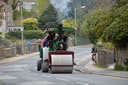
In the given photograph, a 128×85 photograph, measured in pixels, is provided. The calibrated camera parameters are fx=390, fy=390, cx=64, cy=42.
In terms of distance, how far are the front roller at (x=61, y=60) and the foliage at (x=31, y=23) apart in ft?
173

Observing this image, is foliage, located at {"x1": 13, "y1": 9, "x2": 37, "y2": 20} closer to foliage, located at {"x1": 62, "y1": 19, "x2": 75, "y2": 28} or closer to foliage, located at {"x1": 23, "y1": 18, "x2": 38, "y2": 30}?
foliage, located at {"x1": 23, "y1": 18, "x2": 38, "y2": 30}

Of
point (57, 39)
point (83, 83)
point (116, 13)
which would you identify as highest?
point (116, 13)

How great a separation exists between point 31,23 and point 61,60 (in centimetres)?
5415

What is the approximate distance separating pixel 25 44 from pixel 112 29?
113ft

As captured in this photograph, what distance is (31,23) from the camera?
75.2 metres

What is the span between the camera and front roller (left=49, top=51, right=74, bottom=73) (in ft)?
70.7

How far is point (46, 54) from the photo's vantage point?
23016mm

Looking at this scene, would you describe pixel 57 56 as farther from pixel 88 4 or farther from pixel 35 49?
pixel 35 49

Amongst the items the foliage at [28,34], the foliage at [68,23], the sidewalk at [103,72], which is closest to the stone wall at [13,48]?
the foliage at [68,23]

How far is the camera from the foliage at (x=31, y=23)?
7432 cm

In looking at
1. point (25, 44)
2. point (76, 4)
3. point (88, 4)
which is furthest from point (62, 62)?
point (25, 44)

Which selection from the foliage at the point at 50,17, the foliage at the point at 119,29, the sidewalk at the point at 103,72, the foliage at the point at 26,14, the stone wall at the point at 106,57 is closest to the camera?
the sidewalk at the point at 103,72

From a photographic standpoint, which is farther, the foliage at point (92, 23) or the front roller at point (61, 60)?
the foliage at point (92, 23)

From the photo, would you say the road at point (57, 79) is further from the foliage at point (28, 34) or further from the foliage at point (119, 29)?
the foliage at point (28, 34)
